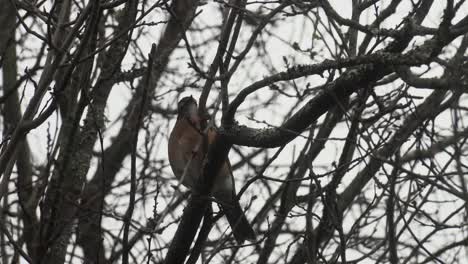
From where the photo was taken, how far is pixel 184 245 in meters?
4.48

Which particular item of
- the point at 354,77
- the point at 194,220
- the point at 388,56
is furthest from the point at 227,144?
the point at 388,56

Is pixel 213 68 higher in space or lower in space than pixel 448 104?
higher

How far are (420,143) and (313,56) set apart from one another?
1.46 meters

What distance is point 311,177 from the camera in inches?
157

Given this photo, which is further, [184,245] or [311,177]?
[184,245]

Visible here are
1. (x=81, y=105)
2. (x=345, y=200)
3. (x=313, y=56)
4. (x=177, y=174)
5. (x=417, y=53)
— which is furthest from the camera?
(x=177, y=174)

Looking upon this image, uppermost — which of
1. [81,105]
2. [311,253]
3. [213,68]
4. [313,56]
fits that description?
[313,56]

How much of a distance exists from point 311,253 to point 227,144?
31.5 inches

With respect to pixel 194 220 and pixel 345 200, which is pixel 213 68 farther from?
pixel 345 200

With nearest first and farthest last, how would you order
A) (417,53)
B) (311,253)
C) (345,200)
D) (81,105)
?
(417,53), (81,105), (311,253), (345,200)

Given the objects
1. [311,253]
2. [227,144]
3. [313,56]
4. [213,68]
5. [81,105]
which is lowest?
[311,253]

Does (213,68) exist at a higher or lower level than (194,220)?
higher

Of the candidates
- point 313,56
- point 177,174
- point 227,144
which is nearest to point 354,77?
point 227,144

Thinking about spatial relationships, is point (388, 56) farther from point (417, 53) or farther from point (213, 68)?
point (213, 68)
